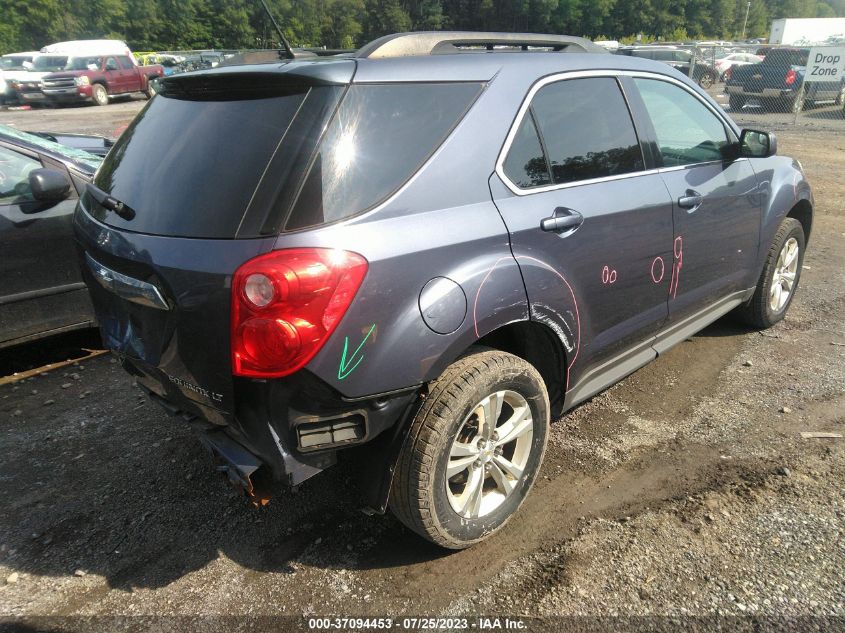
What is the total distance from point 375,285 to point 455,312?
0.33 metres

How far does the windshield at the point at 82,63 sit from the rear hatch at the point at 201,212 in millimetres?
25949

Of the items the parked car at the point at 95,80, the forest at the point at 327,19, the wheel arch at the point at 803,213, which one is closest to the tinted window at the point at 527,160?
the wheel arch at the point at 803,213

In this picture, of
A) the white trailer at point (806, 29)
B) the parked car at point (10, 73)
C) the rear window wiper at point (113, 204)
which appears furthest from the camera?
the white trailer at point (806, 29)

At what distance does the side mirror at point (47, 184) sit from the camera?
3947 millimetres

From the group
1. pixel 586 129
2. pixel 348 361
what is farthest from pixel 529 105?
pixel 348 361

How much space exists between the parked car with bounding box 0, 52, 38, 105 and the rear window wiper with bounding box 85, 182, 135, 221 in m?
25.8

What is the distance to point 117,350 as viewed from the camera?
2584mm

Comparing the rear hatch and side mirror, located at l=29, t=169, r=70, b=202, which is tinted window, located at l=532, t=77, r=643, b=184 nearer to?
the rear hatch

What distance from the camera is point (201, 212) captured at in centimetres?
220

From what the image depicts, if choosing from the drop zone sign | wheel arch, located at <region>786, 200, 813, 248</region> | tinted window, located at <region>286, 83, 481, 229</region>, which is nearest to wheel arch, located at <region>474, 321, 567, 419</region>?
tinted window, located at <region>286, 83, 481, 229</region>

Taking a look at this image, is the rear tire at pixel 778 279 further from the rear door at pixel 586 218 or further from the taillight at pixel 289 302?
the taillight at pixel 289 302

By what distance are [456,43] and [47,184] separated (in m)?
2.72

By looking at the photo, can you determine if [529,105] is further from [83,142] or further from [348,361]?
[83,142]

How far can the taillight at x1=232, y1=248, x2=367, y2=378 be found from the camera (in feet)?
6.56
